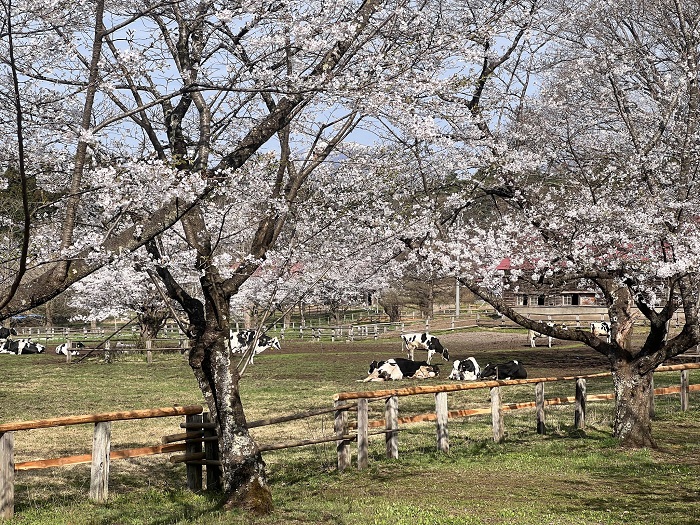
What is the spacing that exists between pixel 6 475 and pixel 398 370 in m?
18.8

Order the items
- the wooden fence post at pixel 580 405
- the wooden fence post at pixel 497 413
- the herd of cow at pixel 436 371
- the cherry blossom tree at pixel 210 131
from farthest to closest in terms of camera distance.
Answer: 1. the herd of cow at pixel 436 371
2. the wooden fence post at pixel 580 405
3. the wooden fence post at pixel 497 413
4. the cherry blossom tree at pixel 210 131

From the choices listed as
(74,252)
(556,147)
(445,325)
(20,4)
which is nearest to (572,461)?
(556,147)

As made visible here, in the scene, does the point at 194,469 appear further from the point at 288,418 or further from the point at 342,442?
the point at 342,442

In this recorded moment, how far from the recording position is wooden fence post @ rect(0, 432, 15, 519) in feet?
24.2

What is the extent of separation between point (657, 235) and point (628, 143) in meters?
2.40

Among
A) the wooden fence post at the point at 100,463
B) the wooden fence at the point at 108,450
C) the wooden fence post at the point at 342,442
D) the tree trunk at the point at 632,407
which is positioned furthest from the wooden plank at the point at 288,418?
the tree trunk at the point at 632,407

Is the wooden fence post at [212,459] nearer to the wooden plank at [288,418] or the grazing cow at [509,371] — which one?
the wooden plank at [288,418]

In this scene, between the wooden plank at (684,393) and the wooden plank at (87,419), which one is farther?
the wooden plank at (684,393)

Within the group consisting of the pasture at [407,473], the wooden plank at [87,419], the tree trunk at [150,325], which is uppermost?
the tree trunk at [150,325]

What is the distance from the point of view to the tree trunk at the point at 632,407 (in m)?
12.4

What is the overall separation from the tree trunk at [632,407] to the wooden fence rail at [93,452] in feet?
22.9

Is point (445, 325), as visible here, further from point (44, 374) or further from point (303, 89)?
point (303, 89)

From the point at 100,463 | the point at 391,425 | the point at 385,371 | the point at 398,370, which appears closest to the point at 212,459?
the point at 100,463

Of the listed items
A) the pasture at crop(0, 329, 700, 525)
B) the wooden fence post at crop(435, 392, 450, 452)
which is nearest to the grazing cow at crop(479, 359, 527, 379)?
the pasture at crop(0, 329, 700, 525)
